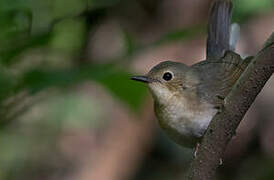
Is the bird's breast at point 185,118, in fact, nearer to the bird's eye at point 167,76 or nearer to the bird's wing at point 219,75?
the bird's wing at point 219,75

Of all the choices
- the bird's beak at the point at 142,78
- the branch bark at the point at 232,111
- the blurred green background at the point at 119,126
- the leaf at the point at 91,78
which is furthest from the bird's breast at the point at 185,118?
the blurred green background at the point at 119,126

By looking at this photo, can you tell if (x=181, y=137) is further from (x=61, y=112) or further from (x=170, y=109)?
(x=61, y=112)

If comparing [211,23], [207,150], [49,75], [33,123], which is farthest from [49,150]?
[207,150]

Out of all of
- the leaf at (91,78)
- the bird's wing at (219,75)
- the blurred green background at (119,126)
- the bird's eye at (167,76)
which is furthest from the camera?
the blurred green background at (119,126)

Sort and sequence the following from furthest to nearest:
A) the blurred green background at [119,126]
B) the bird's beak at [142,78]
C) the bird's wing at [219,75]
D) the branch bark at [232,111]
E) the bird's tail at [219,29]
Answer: the blurred green background at [119,126]
the bird's tail at [219,29]
the bird's wing at [219,75]
the bird's beak at [142,78]
the branch bark at [232,111]

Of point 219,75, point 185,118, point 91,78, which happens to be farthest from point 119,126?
point 91,78

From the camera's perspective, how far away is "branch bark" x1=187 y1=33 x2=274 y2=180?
2.28m

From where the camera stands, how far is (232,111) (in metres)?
2.40

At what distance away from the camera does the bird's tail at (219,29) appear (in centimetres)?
389

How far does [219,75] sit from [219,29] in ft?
1.88

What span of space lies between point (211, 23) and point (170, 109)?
83 cm

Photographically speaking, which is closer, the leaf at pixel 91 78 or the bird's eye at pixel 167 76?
the leaf at pixel 91 78

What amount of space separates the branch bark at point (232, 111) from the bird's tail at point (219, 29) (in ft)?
4.71

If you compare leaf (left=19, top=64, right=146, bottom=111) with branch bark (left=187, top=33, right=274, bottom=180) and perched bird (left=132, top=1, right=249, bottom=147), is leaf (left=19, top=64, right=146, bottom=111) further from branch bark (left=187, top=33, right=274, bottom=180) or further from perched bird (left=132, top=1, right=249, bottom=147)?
branch bark (left=187, top=33, right=274, bottom=180)
